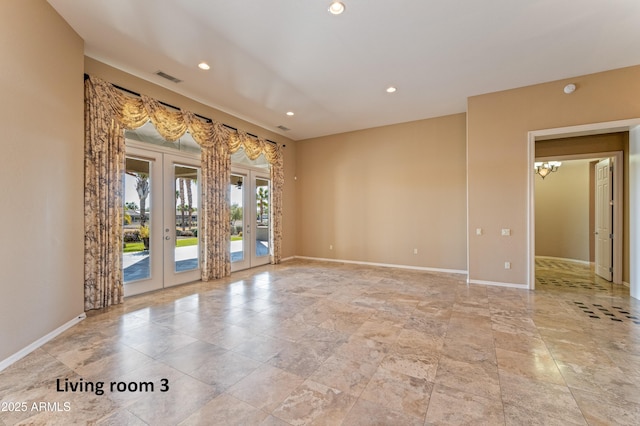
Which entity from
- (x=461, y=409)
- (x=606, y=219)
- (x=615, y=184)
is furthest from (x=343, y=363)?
(x=606, y=219)

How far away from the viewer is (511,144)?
5.01 metres

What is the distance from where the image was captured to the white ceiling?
118 inches

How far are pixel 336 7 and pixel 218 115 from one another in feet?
12.4

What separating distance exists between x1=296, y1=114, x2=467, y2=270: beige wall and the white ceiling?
157cm

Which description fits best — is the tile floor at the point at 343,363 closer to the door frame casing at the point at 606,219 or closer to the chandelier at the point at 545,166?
the door frame casing at the point at 606,219

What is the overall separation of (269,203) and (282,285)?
289 centimetres

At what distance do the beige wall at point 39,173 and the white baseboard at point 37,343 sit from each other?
42mm

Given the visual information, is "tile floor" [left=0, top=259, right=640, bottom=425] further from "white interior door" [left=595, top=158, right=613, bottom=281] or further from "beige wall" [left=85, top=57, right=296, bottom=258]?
"beige wall" [left=85, top=57, right=296, bottom=258]

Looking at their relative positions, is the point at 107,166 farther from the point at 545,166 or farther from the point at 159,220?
the point at 545,166

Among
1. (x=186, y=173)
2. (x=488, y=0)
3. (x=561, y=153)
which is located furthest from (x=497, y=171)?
(x=186, y=173)

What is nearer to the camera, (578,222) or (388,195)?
(388,195)

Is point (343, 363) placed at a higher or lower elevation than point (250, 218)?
lower

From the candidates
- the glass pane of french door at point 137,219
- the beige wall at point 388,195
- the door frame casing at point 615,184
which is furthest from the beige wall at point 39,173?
the door frame casing at point 615,184

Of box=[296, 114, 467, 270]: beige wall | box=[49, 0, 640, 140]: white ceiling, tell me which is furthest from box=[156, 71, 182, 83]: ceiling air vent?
box=[296, 114, 467, 270]: beige wall
